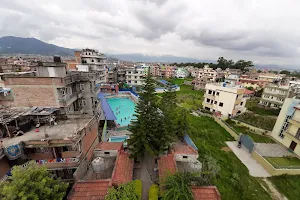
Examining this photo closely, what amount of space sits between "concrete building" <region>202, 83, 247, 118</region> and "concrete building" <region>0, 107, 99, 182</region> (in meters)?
22.9

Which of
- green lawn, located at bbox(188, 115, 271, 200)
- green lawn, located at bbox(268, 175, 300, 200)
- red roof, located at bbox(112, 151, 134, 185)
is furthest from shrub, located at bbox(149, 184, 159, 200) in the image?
green lawn, located at bbox(268, 175, 300, 200)

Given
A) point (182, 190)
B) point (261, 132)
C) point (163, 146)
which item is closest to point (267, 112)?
point (261, 132)

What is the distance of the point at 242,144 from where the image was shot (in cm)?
1773

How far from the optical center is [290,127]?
17594 mm

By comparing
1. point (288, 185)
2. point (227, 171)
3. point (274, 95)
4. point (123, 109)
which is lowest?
point (123, 109)

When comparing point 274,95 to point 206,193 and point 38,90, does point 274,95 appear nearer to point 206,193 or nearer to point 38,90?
point 206,193

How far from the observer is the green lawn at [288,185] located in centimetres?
1158

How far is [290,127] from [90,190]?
23.7m

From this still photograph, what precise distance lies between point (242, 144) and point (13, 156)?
2289 cm

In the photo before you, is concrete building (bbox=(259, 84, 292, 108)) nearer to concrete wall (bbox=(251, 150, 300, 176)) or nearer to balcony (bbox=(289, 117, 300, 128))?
balcony (bbox=(289, 117, 300, 128))

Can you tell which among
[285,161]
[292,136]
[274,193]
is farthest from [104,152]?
[292,136]

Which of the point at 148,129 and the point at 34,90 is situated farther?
the point at 34,90

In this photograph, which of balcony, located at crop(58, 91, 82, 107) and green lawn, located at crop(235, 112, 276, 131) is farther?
green lawn, located at crop(235, 112, 276, 131)

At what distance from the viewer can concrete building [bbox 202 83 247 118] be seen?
79.8 ft
